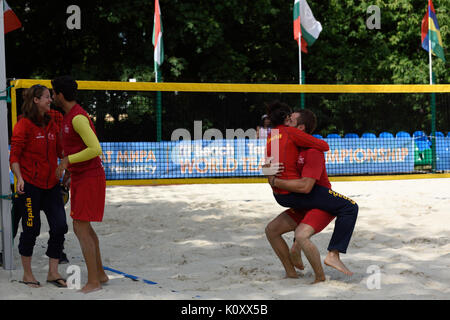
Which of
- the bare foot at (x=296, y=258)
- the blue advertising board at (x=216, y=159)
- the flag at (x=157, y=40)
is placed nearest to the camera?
the bare foot at (x=296, y=258)

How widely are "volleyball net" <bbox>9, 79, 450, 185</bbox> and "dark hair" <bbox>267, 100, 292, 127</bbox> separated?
556 cm

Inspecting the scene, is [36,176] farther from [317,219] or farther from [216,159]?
[216,159]

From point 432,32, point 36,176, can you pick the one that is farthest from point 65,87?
point 432,32

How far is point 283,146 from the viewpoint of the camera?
15.1ft

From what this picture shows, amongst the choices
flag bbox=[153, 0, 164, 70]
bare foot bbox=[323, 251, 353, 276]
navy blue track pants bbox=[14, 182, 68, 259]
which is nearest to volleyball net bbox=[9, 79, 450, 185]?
flag bbox=[153, 0, 164, 70]

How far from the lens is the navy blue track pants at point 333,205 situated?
4.64 metres

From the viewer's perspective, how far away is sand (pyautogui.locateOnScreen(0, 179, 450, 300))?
14.6 feet

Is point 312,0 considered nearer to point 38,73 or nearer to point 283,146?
point 38,73

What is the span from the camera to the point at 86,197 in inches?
172

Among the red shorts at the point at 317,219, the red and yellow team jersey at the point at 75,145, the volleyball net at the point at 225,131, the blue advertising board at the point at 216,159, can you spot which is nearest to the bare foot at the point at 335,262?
the red shorts at the point at 317,219

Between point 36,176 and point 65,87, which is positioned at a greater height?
point 65,87

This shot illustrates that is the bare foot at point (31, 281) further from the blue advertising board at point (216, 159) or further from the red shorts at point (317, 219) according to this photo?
the blue advertising board at point (216, 159)

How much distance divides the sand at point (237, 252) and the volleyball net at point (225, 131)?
6.46 feet

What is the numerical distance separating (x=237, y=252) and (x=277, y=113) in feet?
6.06
